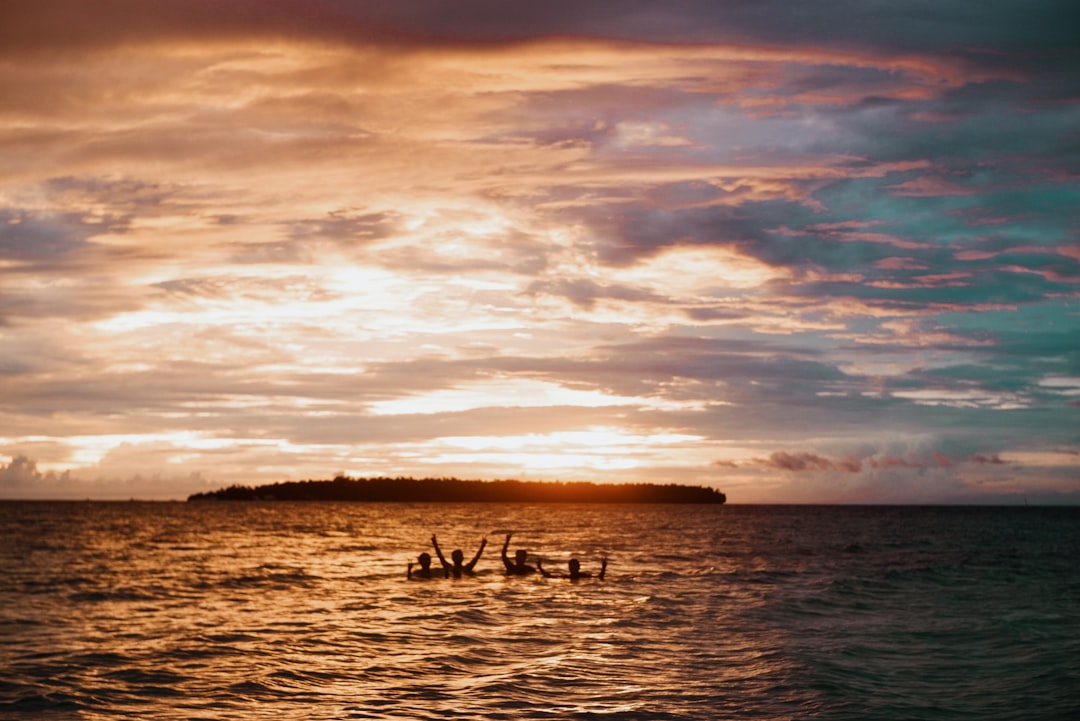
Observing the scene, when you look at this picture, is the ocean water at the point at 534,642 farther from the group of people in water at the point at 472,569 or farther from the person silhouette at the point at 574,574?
the group of people in water at the point at 472,569

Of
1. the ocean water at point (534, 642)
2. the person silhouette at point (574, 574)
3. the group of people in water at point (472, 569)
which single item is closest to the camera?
the ocean water at point (534, 642)

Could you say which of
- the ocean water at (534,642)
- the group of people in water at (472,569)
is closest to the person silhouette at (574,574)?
the group of people in water at (472,569)

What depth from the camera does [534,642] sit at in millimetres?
25828

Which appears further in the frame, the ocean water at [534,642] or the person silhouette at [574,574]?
the person silhouette at [574,574]

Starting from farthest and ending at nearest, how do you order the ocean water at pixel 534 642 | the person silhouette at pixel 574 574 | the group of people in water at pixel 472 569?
the group of people in water at pixel 472 569 → the person silhouette at pixel 574 574 → the ocean water at pixel 534 642

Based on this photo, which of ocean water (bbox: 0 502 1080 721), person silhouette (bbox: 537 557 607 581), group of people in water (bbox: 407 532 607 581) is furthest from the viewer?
group of people in water (bbox: 407 532 607 581)

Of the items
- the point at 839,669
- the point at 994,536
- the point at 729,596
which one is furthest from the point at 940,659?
the point at 994,536

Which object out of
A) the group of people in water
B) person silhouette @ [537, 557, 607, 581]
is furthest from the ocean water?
the group of people in water

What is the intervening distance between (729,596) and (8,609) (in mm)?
26039

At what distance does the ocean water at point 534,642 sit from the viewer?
18.9m

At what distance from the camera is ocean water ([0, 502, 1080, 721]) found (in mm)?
18891

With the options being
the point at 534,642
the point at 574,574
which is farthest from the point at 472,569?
the point at 534,642

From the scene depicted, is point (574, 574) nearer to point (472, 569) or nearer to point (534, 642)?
point (472, 569)

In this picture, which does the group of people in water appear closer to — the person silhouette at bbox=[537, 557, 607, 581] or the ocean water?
the person silhouette at bbox=[537, 557, 607, 581]
